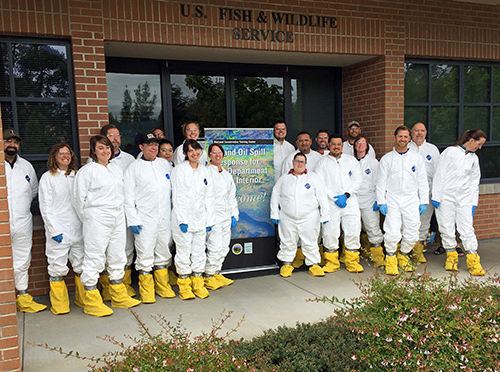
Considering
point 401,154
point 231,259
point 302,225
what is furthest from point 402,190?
point 231,259

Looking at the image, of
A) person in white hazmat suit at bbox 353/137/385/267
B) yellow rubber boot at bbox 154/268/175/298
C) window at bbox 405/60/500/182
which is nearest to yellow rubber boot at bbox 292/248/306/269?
person in white hazmat suit at bbox 353/137/385/267

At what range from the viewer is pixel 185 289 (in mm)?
5070

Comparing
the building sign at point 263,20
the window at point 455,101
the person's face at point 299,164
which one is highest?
the building sign at point 263,20

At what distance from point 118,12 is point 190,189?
248 cm

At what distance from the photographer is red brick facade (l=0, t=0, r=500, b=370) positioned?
516 centimetres

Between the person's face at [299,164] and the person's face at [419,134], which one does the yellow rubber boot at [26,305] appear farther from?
the person's face at [419,134]

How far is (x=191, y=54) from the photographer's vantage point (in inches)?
249

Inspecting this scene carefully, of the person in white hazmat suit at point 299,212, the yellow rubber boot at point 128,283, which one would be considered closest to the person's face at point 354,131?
the person in white hazmat suit at point 299,212

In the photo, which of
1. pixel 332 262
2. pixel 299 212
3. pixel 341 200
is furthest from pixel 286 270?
pixel 341 200

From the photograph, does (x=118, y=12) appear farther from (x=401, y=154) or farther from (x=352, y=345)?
(x=352, y=345)

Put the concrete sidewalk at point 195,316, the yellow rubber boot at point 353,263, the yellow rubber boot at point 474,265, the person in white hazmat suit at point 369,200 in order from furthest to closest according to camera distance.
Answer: the person in white hazmat suit at point 369,200
the yellow rubber boot at point 353,263
the yellow rubber boot at point 474,265
the concrete sidewalk at point 195,316

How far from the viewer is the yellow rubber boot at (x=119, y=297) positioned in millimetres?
4781

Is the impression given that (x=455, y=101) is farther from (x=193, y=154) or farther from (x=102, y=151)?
(x=102, y=151)

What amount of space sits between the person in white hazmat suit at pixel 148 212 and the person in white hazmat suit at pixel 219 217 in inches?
21.9
